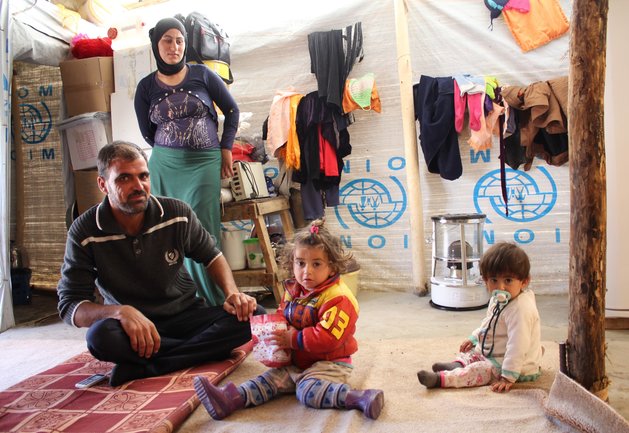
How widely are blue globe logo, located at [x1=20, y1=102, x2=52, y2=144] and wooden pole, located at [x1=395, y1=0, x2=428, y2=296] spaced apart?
3279mm

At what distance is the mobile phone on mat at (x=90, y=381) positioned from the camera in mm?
2178

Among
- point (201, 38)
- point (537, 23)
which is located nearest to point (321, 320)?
point (201, 38)

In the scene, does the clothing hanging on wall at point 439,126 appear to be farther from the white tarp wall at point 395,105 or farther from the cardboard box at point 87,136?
the cardboard box at point 87,136

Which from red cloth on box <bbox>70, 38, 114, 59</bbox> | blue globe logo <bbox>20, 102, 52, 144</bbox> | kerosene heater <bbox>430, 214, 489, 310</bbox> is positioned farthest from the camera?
blue globe logo <bbox>20, 102, 52, 144</bbox>

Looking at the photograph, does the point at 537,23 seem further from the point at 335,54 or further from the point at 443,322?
the point at 443,322

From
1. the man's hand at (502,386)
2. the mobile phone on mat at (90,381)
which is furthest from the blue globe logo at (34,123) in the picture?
the man's hand at (502,386)

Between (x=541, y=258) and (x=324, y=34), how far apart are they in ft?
7.71

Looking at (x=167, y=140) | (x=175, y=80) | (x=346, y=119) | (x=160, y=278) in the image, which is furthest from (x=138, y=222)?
(x=346, y=119)

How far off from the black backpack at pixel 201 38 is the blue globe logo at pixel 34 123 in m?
1.98

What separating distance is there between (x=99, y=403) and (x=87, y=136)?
110 inches

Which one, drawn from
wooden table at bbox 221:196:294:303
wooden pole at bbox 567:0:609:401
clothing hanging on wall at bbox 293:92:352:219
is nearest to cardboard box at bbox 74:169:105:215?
wooden table at bbox 221:196:294:303

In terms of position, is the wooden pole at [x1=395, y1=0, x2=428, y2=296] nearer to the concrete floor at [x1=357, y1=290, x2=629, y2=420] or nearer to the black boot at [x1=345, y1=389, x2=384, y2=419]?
the concrete floor at [x1=357, y1=290, x2=629, y2=420]

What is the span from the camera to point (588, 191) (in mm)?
1766

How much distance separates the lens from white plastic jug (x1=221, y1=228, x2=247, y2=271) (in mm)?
3744
